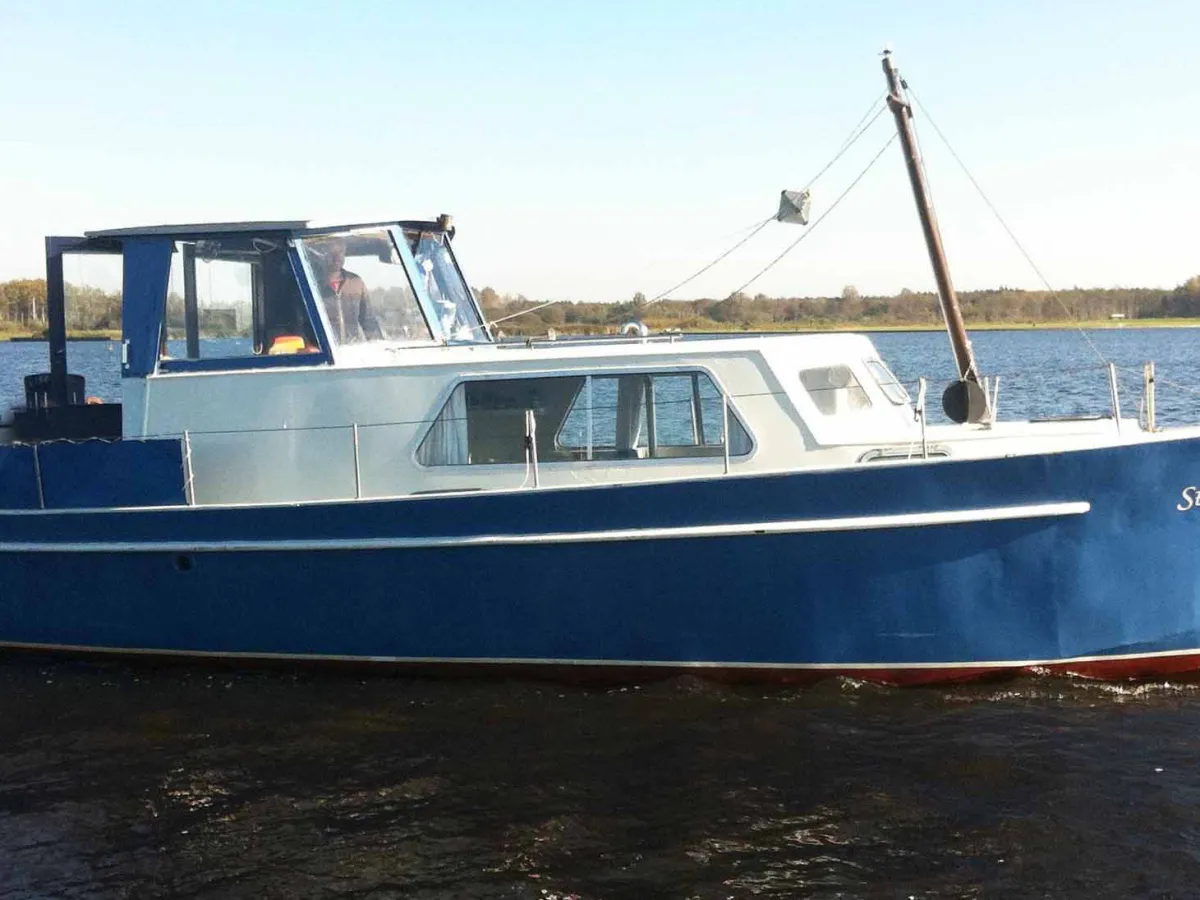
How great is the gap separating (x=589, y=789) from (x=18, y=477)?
17.0 feet

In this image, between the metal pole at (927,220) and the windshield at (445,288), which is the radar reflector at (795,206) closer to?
the metal pole at (927,220)

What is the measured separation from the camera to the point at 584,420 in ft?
30.0

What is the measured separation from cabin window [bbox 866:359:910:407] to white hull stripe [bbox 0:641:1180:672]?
81.4 inches

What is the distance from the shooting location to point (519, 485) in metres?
9.12

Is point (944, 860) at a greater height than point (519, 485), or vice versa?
point (519, 485)

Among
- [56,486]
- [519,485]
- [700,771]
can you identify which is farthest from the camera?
[56,486]

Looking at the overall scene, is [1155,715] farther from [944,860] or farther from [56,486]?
[56,486]

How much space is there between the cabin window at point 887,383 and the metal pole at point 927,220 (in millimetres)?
453

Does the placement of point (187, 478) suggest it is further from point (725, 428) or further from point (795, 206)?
point (795, 206)

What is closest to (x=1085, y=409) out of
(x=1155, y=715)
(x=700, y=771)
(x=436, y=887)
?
(x=1155, y=715)

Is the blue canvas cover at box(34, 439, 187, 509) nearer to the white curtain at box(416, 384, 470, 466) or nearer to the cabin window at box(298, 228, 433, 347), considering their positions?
the cabin window at box(298, 228, 433, 347)

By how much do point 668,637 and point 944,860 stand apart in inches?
101

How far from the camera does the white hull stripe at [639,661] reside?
28.1ft

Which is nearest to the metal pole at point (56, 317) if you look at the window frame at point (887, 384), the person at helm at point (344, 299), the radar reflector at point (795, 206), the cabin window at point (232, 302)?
the cabin window at point (232, 302)
